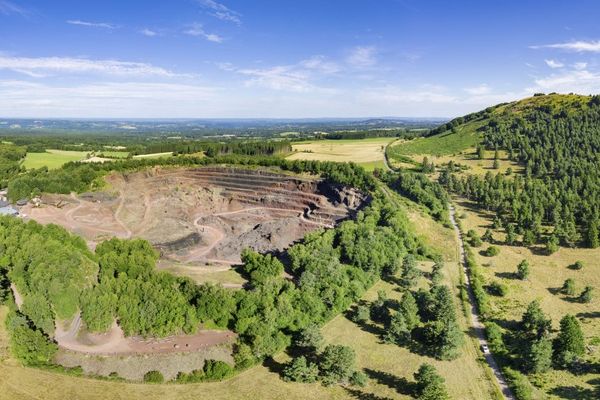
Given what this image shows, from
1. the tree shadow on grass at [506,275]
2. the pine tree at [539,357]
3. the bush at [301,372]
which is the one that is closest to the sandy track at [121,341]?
the bush at [301,372]

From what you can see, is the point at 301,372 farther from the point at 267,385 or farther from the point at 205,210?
the point at 205,210

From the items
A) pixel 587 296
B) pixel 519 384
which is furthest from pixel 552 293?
pixel 519 384

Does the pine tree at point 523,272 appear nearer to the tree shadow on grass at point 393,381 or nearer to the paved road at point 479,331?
the paved road at point 479,331

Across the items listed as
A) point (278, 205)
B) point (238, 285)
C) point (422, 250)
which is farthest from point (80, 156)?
point (422, 250)

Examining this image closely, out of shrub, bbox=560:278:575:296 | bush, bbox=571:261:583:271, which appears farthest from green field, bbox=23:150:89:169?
bush, bbox=571:261:583:271

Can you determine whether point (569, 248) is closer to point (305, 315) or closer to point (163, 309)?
point (305, 315)

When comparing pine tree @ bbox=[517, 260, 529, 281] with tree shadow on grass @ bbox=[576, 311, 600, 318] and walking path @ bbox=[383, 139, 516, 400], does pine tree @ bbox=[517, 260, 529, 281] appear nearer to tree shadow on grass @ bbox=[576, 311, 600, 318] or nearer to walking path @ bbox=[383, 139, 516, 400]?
walking path @ bbox=[383, 139, 516, 400]
